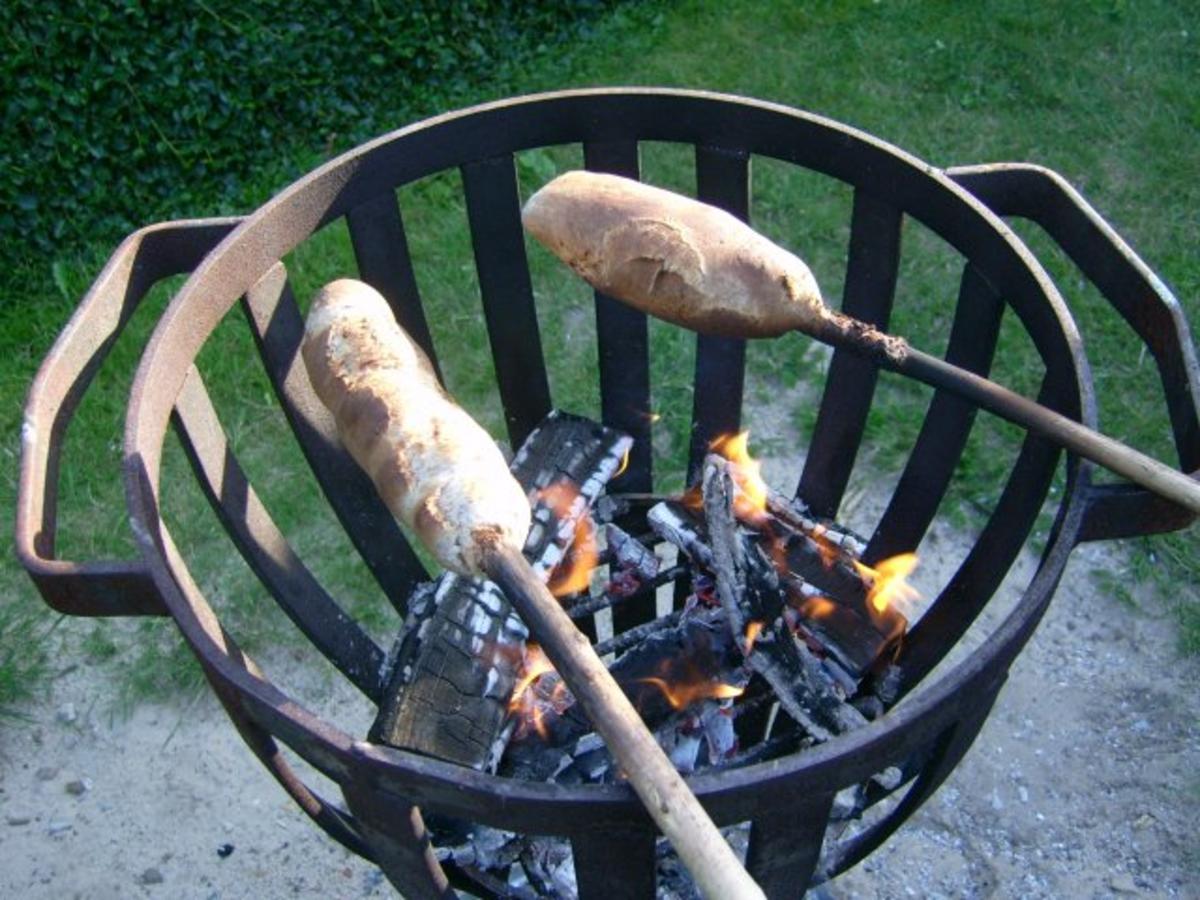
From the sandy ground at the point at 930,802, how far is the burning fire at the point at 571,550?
768 mm

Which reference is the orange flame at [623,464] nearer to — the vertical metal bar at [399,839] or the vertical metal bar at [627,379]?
the vertical metal bar at [627,379]

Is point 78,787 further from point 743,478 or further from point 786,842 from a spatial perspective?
point 786,842

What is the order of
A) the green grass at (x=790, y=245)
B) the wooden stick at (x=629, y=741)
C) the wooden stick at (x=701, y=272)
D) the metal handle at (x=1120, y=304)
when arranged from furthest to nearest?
the green grass at (x=790, y=245) < the wooden stick at (x=701, y=272) < the metal handle at (x=1120, y=304) < the wooden stick at (x=629, y=741)

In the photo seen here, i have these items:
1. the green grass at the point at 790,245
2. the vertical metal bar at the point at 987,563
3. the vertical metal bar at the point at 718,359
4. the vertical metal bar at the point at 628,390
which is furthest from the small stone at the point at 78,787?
the vertical metal bar at the point at 987,563

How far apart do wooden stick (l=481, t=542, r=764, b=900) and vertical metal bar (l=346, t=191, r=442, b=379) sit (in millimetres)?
952

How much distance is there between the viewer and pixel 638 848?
1.60 metres

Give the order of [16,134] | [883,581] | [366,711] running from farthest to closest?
[16,134] → [366,711] → [883,581]

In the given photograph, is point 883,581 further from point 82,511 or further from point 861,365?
point 82,511

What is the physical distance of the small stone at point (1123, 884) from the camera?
2.76 m

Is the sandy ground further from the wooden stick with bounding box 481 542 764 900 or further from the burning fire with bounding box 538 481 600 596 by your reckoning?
the wooden stick with bounding box 481 542 764 900

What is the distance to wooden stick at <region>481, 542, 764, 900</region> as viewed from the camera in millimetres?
1395

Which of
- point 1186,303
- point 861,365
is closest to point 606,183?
point 861,365

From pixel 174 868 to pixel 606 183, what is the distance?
190cm

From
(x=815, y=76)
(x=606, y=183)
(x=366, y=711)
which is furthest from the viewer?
(x=815, y=76)
